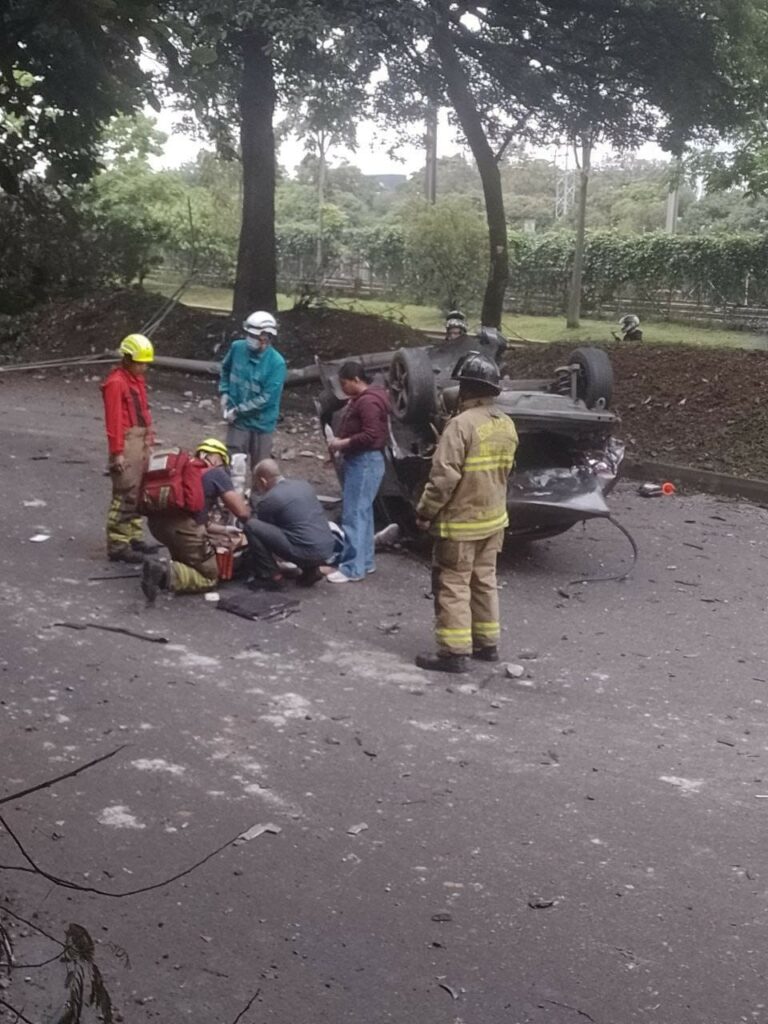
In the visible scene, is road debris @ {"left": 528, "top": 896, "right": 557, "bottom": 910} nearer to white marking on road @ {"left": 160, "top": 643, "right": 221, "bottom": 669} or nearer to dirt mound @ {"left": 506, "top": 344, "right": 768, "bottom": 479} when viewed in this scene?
white marking on road @ {"left": 160, "top": 643, "right": 221, "bottom": 669}

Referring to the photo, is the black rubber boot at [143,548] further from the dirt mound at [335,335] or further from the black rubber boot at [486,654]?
the dirt mound at [335,335]

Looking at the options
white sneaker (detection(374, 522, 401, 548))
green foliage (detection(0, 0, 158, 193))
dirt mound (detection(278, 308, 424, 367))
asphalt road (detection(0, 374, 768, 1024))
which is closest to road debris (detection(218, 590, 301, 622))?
asphalt road (detection(0, 374, 768, 1024))

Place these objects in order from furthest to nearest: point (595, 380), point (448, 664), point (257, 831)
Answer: point (595, 380) < point (448, 664) < point (257, 831)

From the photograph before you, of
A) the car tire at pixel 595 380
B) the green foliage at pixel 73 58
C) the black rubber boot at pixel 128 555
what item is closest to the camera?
the green foliage at pixel 73 58

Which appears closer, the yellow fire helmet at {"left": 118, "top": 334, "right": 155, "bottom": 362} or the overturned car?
the yellow fire helmet at {"left": 118, "top": 334, "right": 155, "bottom": 362}

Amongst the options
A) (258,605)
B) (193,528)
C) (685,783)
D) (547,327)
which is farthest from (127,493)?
(547,327)

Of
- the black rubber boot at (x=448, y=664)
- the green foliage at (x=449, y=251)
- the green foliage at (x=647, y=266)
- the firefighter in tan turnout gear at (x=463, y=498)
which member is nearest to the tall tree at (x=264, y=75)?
the green foliage at (x=449, y=251)

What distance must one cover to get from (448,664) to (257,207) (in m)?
13.2

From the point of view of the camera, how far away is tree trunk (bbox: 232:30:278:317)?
18469 millimetres

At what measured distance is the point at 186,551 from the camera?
8.33 m

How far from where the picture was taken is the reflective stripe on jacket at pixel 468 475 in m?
7.09

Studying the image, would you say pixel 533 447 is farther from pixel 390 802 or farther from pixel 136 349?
pixel 390 802

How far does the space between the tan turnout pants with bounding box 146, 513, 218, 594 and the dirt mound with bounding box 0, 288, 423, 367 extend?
1005 centimetres

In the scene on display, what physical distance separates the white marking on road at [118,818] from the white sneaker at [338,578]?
13.5 ft
